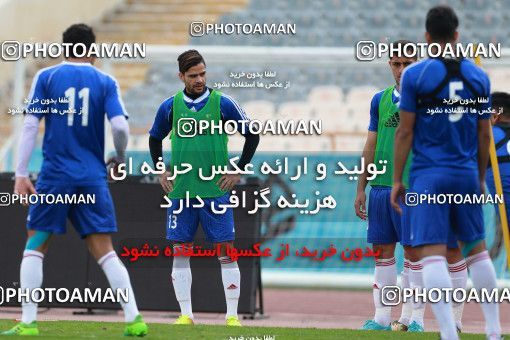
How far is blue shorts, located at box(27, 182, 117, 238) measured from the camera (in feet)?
27.3

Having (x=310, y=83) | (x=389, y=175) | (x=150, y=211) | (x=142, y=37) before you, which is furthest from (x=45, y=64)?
(x=389, y=175)

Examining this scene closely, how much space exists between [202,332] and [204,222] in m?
1.38

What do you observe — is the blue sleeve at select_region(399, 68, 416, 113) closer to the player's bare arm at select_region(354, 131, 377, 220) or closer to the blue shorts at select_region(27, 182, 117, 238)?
the blue shorts at select_region(27, 182, 117, 238)

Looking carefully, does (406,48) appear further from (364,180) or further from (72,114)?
(72,114)

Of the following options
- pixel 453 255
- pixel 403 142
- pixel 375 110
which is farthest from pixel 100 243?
pixel 375 110

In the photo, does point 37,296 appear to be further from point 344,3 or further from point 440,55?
point 344,3

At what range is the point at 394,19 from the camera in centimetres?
2111

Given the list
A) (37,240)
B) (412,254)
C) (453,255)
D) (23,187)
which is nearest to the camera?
(23,187)

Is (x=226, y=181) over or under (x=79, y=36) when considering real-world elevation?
under

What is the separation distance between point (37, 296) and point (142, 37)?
13339 millimetres

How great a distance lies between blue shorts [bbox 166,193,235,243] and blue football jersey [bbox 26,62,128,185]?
1.82 meters

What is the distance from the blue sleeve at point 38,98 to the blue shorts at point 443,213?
2.57 metres

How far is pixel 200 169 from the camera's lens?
33.4 feet

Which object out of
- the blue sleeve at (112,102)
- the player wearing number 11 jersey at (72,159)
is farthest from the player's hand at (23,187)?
the blue sleeve at (112,102)
